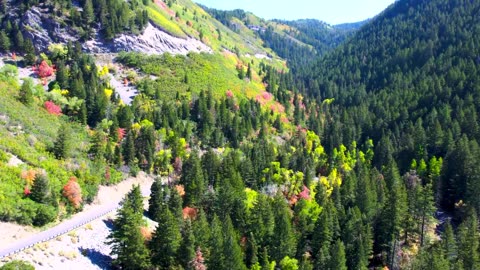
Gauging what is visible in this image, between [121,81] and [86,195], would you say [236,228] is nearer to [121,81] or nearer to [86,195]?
[86,195]

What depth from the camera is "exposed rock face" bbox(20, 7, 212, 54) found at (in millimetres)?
129875

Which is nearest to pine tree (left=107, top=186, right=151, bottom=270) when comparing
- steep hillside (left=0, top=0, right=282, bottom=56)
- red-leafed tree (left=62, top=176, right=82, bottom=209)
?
red-leafed tree (left=62, top=176, right=82, bottom=209)

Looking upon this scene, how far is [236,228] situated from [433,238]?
4163 cm

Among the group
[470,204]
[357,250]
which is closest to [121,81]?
[357,250]

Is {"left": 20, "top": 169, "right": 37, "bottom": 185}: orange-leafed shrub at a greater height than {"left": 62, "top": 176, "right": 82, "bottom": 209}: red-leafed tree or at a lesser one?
greater

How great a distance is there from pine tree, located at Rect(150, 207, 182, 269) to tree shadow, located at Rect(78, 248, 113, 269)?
563cm

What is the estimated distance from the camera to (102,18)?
453 ft

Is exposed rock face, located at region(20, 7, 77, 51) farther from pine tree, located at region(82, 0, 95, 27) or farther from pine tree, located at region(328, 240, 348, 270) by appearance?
pine tree, located at region(328, 240, 348, 270)

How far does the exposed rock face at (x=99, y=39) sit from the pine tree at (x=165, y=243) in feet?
320

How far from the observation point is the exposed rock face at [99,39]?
426 ft

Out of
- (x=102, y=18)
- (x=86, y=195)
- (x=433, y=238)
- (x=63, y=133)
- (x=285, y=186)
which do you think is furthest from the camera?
(x=102, y=18)

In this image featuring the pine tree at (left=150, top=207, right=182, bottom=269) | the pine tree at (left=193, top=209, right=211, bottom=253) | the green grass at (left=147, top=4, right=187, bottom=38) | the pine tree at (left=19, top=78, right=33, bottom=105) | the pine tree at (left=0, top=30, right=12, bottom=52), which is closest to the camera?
the pine tree at (left=150, top=207, right=182, bottom=269)

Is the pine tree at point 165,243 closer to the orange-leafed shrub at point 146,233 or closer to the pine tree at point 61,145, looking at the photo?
the orange-leafed shrub at point 146,233

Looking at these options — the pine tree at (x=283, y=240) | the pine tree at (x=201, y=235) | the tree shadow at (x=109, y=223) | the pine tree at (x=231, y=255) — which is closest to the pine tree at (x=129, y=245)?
the pine tree at (x=201, y=235)
